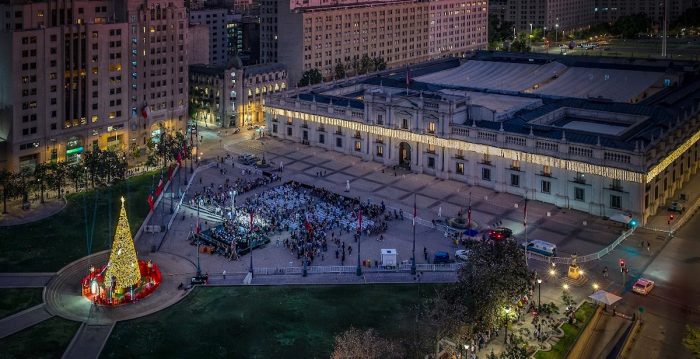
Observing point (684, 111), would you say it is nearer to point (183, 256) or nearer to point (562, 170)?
point (562, 170)

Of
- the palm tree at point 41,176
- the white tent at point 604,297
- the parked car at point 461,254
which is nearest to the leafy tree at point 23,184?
the palm tree at point 41,176

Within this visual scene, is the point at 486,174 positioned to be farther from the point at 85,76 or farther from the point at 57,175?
the point at 85,76

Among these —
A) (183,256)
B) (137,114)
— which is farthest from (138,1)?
(183,256)

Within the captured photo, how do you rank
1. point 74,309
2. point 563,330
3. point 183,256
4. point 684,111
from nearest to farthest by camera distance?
point 563,330 → point 74,309 → point 183,256 → point 684,111

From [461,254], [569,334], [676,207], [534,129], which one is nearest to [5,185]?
[461,254]

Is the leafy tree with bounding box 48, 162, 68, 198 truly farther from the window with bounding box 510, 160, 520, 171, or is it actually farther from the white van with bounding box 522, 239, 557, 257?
the window with bounding box 510, 160, 520, 171

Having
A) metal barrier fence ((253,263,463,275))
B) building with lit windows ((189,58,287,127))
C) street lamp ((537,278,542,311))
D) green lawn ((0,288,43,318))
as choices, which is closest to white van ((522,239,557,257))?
street lamp ((537,278,542,311))
